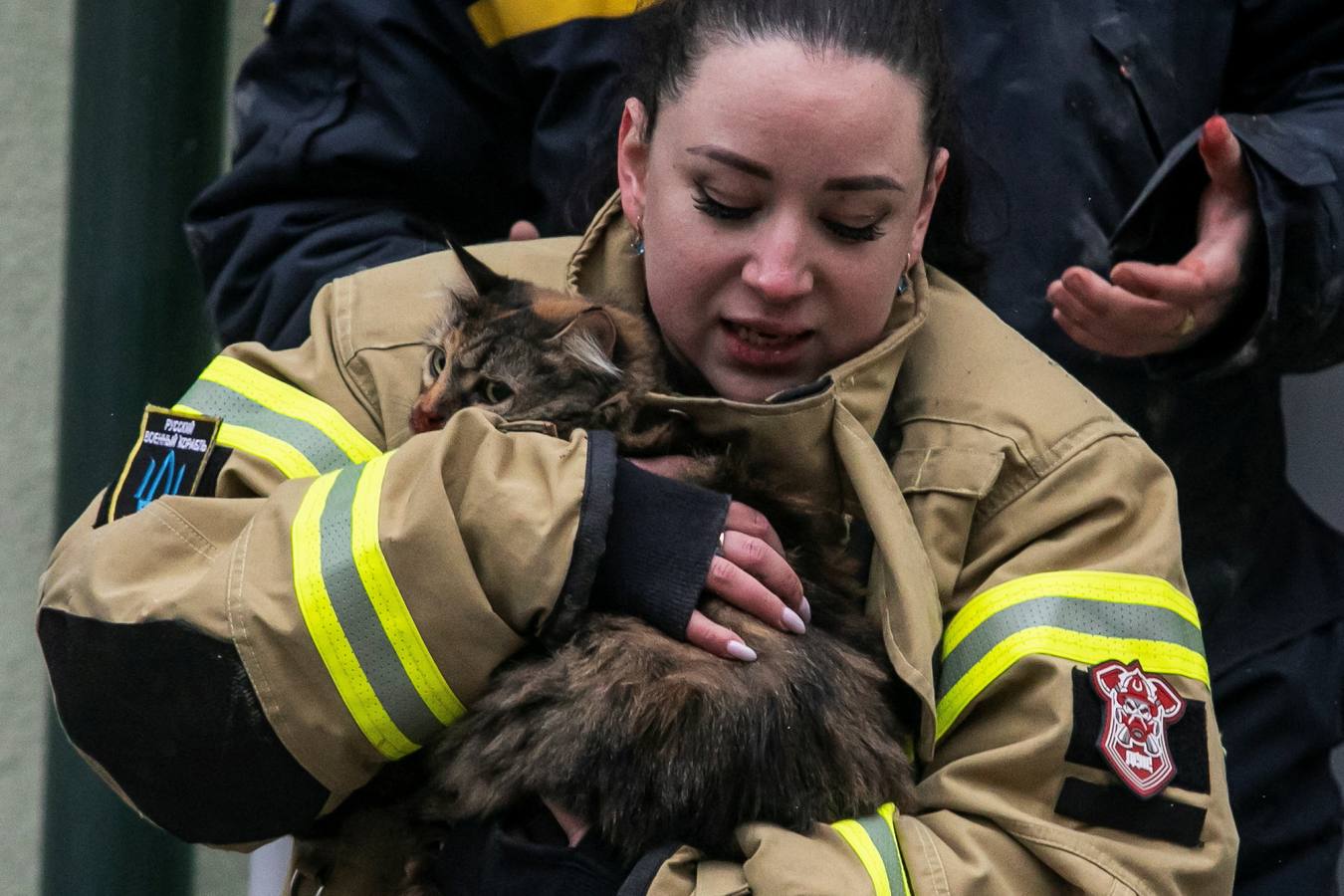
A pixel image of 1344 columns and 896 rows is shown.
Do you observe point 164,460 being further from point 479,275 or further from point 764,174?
point 764,174

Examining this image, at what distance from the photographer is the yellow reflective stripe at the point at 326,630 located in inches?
72.2

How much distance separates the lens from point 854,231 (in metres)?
2.12

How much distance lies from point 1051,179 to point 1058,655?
986mm

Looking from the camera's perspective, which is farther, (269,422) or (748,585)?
(269,422)

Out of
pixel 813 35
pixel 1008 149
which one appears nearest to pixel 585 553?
pixel 813 35

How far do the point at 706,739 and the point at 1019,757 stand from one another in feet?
1.29

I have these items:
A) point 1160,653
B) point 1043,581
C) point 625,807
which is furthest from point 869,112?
point 625,807

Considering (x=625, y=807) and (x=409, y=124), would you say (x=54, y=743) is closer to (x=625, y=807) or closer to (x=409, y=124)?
(x=409, y=124)

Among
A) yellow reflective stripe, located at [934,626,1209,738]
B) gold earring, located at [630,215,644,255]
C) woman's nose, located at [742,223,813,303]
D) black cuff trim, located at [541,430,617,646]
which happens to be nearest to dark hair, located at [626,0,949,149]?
gold earring, located at [630,215,644,255]

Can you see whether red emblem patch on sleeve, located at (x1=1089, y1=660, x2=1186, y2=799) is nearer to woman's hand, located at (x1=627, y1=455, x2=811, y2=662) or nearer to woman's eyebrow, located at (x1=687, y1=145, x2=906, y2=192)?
woman's hand, located at (x1=627, y1=455, x2=811, y2=662)

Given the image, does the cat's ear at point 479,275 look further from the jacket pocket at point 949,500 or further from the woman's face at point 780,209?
the jacket pocket at point 949,500

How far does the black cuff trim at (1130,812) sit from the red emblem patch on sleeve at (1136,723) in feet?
0.07

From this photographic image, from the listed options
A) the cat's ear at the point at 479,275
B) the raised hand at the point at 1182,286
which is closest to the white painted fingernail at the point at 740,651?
the cat's ear at the point at 479,275

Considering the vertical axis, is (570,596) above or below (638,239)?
below
